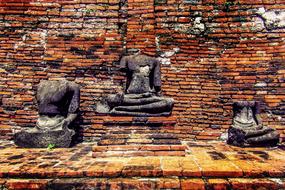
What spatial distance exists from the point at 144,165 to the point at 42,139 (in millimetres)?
1964

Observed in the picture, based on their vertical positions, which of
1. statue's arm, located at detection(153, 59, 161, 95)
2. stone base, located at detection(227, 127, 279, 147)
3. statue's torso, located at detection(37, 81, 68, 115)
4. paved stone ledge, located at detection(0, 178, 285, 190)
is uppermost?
statue's arm, located at detection(153, 59, 161, 95)

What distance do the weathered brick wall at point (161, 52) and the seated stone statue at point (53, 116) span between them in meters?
0.43

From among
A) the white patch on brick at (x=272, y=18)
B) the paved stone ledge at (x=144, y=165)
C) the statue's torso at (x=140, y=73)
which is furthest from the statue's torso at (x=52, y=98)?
the white patch on brick at (x=272, y=18)

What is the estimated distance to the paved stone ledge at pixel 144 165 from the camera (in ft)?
8.22

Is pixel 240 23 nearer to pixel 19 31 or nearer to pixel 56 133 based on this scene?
pixel 56 133

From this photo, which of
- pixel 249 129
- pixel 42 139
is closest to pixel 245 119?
pixel 249 129

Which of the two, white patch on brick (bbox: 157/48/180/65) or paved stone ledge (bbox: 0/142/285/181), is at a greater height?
white patch on brick (bbox: 157/48/180/65)

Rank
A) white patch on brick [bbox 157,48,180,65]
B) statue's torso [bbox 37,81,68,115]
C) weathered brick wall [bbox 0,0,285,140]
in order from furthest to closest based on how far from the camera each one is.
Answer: white patch on brick [bbox 157,48,180,65]
weathered brick wall [bbox 0,0,285,140]
statue's torso [bbox 37,81,68,115]

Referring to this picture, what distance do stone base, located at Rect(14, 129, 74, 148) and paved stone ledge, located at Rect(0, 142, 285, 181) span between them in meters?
0.28

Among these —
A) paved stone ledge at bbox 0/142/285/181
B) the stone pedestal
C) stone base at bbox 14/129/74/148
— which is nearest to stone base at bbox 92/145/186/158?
the stone pedestal

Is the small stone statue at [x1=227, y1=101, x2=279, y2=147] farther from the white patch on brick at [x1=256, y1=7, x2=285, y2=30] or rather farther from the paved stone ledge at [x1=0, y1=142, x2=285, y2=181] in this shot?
the white patch on brick at [x1=256, y1=7, x2=285, y2=30]

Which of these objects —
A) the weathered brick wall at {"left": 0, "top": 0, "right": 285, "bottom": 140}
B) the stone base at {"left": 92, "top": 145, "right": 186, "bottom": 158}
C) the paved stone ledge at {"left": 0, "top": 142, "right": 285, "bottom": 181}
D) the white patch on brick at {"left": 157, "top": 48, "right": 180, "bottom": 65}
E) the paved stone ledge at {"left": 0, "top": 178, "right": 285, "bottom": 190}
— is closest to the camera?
the paved stone ledge at {"left": 0, "top": 178, "right": 285, "bottom": 190}

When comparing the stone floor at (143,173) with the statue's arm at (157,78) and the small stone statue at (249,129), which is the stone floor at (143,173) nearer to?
the small stone statue at (249,129)

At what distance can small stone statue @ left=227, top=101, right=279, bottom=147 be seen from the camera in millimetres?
4062
